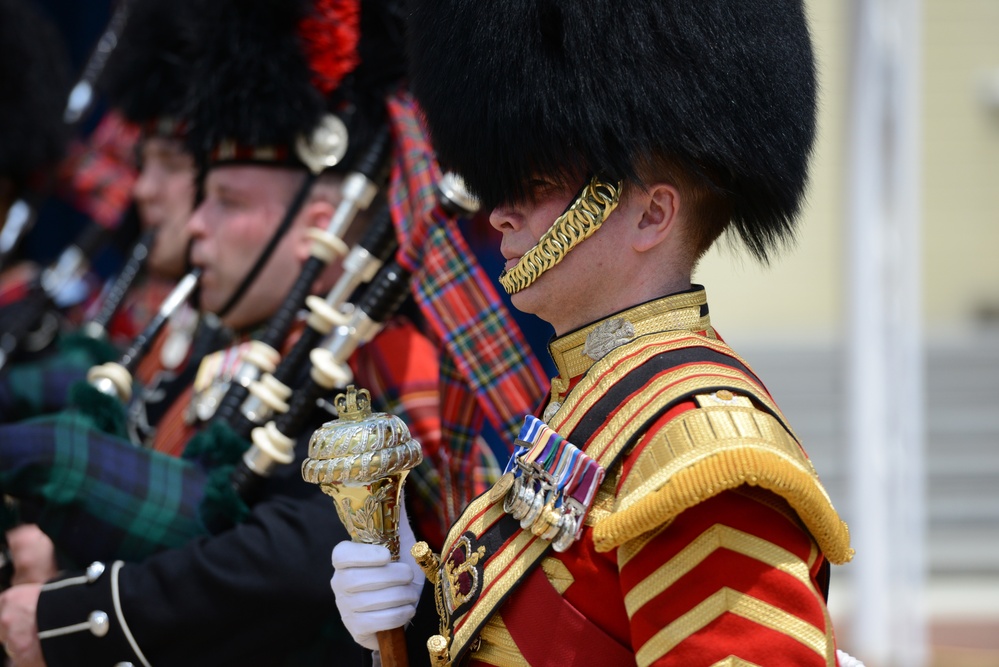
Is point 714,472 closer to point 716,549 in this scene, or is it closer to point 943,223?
point 716,549

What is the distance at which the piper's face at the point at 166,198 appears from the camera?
3.82 m

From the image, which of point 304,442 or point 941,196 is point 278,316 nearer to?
point 304,442

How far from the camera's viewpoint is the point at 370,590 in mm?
1701

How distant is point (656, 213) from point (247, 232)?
58.0 inches

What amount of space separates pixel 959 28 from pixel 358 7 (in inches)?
371

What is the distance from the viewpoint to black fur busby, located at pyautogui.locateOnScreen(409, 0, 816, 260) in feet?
4.94

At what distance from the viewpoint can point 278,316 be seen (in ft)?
8.91

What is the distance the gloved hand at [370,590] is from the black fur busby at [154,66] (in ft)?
5.86

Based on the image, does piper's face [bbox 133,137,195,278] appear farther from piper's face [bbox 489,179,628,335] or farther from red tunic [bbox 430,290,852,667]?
red tunic [bbox 430,290,852,667]

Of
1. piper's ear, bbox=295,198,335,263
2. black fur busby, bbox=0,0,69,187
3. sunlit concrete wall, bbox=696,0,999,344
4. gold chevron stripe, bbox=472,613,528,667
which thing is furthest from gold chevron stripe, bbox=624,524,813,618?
sunlit concrete wall, bbox=696,0,999,344

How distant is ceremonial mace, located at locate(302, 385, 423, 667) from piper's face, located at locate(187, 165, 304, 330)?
Result: 3.61 feet

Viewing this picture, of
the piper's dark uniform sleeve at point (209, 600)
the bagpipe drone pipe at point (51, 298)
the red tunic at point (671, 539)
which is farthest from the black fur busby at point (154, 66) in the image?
the red tunic at point (671, 539)

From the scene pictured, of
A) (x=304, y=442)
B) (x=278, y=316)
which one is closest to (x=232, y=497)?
(x=304, y=442)

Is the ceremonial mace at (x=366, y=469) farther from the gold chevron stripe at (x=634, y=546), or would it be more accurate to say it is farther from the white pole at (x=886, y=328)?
the white pole at (x=886, y=328)
